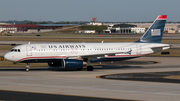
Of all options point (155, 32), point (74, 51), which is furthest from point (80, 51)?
point (155, 32)

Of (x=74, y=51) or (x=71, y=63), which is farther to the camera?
(x=74, y=51)

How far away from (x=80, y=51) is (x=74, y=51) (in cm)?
93

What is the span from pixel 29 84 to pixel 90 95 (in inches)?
333

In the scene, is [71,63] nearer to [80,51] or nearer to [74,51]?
[74,51]

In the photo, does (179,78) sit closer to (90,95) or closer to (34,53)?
(90,95)

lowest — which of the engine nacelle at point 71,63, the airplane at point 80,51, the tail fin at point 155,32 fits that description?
the engine nacelle at point 71,63

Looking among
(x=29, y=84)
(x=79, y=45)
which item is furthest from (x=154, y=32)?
(x=29, y=84)

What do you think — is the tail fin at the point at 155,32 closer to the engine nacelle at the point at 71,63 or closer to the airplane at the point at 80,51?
the airplane at the point at 80,51

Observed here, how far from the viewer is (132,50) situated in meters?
45.5

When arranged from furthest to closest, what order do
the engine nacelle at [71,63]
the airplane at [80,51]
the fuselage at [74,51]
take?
1. the fuselage at [74,51]
2. the airplane at [80,51]
3. the engine nacelle at [71,63]

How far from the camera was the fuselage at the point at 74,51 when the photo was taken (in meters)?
41.4

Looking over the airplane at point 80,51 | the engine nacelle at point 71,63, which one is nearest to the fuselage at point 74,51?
the airplane at point 80,51

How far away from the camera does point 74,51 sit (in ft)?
141

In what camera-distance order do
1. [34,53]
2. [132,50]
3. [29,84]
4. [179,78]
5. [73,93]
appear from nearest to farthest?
1. [73,93]
2. [29,84]
3. [179,78]
4. [34,53]
5. [132,50]
